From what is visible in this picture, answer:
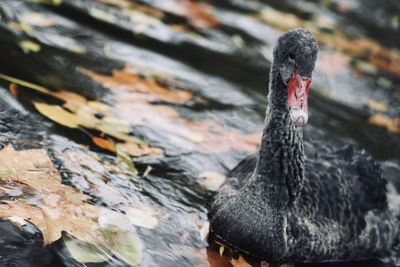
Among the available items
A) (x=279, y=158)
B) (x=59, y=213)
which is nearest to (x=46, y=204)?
(x=59, y=213)

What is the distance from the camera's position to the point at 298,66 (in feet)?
10.4

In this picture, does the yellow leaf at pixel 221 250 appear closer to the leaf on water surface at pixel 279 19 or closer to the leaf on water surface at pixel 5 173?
the leaf on water surface at pixel 5 173

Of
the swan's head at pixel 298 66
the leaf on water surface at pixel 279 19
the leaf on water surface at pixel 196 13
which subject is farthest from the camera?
the leaf on water surface at pixel 279 19

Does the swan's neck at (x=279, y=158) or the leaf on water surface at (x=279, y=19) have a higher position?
the leaf on water surface at (x=279, y=19)

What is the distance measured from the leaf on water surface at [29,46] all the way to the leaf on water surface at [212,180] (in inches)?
A: 67.1

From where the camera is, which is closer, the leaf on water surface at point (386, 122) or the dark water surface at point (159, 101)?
the dark water surface at point (159, 101)

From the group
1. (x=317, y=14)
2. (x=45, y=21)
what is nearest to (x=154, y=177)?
(x=45, y=21)

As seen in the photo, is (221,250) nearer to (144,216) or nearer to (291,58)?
(144,216)

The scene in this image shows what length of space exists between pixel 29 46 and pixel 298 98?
8.44 feet

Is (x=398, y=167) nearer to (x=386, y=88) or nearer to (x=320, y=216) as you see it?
(x=320, y=216)

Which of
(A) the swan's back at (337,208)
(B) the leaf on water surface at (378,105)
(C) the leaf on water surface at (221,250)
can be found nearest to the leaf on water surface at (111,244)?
(C) the leaf on water surface at (221,250)

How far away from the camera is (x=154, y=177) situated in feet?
12.8

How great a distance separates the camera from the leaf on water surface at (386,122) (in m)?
5.64

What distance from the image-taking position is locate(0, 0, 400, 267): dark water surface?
11.5 ft
